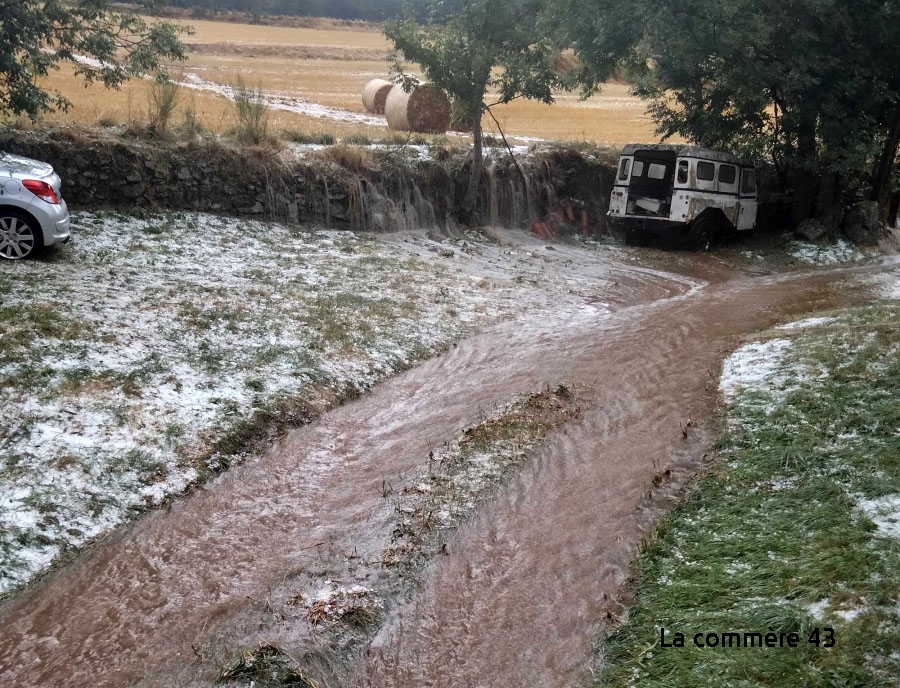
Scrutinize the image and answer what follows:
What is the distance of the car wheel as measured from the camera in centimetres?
1066

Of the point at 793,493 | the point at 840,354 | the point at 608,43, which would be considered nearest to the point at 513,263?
the point at 608,43

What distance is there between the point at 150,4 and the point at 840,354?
12011 mm

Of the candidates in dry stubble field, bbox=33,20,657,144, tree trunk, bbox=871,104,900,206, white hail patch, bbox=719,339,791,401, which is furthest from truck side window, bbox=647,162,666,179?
white hail patch, bbox=719,339,791,401

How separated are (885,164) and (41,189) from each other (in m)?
20.3

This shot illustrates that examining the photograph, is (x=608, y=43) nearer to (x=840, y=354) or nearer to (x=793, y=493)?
(x=840, y=354)

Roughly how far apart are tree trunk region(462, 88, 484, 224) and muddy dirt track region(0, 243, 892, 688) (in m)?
9.85

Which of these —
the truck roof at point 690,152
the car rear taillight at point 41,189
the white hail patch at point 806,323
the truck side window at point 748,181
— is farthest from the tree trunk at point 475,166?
the car rear taillight at point 41,189

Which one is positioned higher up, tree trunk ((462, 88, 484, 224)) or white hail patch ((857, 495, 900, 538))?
tree trunk ((462, 88, 484, 224))

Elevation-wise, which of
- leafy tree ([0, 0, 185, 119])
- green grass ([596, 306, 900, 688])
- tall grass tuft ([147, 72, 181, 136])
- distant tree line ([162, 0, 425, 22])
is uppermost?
distant tree line ([162, 0, 425, 22])

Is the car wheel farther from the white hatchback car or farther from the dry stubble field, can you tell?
the dry stubble field

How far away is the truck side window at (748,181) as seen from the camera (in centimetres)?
1964

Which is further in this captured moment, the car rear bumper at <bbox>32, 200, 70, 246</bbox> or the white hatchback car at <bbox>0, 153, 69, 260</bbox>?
the car rear bumper at <bbox>32, 200, 70, 246</bbox>

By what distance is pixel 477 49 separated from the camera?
1798 centimetres

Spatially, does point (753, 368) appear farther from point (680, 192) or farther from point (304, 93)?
point (304, 93)
